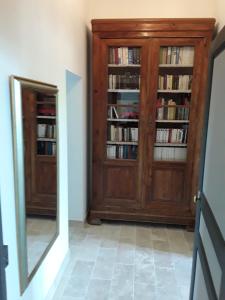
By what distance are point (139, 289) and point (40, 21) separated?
89.7 inches

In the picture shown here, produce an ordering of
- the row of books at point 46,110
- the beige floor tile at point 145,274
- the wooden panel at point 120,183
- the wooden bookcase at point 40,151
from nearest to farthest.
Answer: the wooden bookcase at point 40,151 < the row of books at point 46,110 < the beige floor tile at point 145,274 < the wooden panel at point 120,183

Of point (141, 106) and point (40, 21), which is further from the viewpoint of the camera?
point (141, 106)

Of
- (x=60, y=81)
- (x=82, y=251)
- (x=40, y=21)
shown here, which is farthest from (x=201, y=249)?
(x=40, y=21)

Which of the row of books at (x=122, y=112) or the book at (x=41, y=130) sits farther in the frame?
the row of books at (x=122, y=112)

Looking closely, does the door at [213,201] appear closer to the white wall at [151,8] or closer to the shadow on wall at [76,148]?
the shadow on wall at [76,148]

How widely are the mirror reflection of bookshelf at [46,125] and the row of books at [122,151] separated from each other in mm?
1333

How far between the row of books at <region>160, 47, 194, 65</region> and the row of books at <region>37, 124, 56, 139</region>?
5.82ft

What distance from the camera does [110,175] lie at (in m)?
3.45

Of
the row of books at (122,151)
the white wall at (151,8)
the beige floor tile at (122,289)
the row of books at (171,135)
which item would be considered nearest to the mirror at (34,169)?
the beige floor tile at (122,289)

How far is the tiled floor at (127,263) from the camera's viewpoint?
2277 mm

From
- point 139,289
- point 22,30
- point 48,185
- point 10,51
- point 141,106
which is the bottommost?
point 139,289

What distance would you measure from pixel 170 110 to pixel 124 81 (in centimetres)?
69

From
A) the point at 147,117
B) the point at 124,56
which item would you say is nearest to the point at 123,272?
the point at 147,117

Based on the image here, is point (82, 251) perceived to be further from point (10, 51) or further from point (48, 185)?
Answer: point (10, 51)
